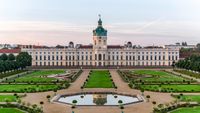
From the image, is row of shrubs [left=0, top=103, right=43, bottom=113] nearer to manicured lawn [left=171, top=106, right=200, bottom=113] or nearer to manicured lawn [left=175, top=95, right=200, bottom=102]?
manicured lawn [left=171, top=106, right=200, bottom=113]

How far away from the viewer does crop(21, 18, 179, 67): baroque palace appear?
295 feet

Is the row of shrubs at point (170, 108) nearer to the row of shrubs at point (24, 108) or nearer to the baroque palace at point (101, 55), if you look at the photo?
the row of shrubs at point (24, 108)

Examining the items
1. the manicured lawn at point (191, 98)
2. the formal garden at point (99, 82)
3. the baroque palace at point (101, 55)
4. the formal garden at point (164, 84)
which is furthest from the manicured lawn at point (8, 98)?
the baroque palace at point (101, 55)

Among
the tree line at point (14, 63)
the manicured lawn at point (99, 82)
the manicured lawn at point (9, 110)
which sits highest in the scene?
the tree line at point (14, 63)

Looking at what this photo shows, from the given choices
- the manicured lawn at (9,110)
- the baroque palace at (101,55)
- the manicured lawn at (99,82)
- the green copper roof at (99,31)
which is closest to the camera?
the manicured lawn at (9,110)

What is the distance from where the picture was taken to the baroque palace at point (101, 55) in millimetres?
90062

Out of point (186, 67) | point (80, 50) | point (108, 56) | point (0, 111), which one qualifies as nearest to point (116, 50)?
point (108, 56)

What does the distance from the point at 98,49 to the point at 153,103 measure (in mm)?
61433

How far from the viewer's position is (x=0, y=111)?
2547cm

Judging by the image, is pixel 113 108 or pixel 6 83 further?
pixel 6 83

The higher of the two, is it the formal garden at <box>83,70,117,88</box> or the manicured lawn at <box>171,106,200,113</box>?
the formal garden at <box>83,70,117,88</box>

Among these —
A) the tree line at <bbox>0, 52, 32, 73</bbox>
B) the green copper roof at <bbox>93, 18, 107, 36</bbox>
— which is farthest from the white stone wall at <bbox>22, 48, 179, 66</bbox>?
the tree line at <bbox>0, 52, 32, 73</bbox>

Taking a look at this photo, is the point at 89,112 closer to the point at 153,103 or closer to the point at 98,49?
the point at 153,103

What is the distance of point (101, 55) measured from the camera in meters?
89.6
